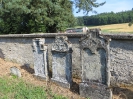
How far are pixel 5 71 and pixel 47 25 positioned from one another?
721 centimetres

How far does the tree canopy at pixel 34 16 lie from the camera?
1479 centimetres

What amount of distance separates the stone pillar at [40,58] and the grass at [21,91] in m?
0.87

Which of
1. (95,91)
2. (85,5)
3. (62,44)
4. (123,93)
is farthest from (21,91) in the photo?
(85,5)

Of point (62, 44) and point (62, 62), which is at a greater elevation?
point (62, 44)

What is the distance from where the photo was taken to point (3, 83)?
26.3ft

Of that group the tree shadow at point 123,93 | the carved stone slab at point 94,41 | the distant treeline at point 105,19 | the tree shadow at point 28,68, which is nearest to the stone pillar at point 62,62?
the carved stone slab at point 94,41

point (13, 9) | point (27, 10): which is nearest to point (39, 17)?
point (27, 10)

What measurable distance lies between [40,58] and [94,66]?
2828mm

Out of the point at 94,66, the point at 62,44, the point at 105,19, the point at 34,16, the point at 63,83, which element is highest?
the point at 105,19

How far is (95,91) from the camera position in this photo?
22.5 feet

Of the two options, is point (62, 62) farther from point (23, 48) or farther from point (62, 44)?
point (23, 48)

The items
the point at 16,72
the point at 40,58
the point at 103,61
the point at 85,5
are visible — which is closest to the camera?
the point at 103,61

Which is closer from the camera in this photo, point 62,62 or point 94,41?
point 94,41

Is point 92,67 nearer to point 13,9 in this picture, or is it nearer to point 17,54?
point 17,54
